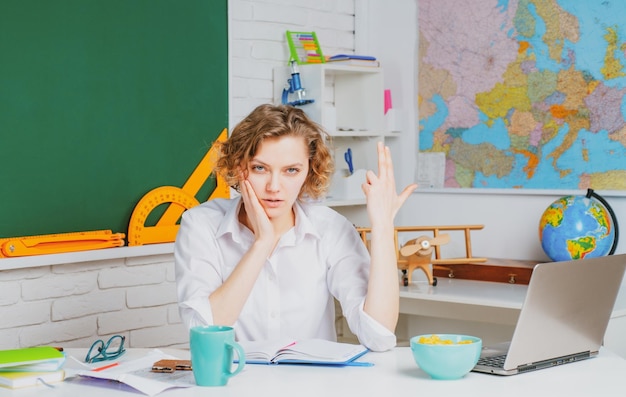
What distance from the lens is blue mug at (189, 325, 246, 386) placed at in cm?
160

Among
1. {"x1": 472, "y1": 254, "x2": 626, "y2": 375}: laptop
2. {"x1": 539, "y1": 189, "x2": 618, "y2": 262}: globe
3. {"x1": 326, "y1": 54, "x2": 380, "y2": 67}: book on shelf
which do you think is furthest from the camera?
{"x1": 326, "y1": 54, "x2": 380, "y2": 67}: book on shelf

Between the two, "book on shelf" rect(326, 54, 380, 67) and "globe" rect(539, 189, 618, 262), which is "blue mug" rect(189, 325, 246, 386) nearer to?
"globe" rect(539, 189, 618, 262)

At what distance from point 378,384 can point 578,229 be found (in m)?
1.53

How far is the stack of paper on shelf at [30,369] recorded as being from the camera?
1.65 meters

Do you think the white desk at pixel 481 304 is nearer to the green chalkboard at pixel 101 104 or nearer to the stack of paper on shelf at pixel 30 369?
the green chalkboard at pixel 101 104

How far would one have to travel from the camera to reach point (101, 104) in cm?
294

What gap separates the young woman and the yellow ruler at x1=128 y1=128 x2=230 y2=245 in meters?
0.72

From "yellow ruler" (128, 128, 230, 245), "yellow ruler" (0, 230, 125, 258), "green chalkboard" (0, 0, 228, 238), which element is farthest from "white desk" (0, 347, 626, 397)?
"yellow ruler" (128, 128, 230, 245)

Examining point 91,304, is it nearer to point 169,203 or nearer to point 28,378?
point 169,203

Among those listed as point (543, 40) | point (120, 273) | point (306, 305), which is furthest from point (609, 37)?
point (120, 273)

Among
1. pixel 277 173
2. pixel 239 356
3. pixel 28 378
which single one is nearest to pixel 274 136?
pixel 277 173

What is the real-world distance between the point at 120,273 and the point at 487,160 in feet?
4.82

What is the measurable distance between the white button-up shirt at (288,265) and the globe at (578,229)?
3.24ft

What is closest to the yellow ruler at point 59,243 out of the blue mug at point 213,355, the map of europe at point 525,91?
the blue mug at point 213,355
